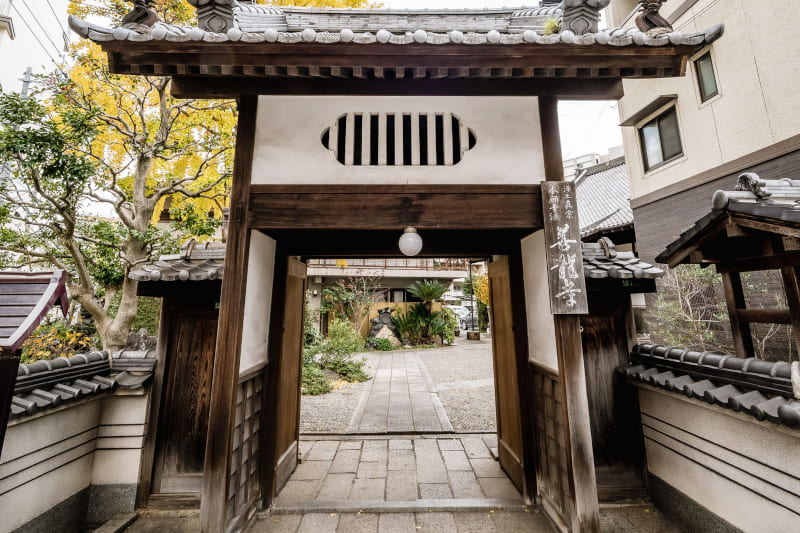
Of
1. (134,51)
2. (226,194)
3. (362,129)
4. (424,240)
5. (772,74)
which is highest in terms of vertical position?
(772,74)

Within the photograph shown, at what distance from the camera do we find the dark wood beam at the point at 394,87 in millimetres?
3570

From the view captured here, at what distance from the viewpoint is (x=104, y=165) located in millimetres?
7551

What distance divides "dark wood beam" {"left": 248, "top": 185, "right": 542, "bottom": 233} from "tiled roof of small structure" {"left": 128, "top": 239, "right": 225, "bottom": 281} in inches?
43.6

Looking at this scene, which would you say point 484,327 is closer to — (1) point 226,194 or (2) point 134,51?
(1) point 226,194

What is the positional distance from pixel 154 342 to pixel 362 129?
4.03m

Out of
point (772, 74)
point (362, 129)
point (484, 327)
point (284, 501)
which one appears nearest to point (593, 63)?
point (362, 129)

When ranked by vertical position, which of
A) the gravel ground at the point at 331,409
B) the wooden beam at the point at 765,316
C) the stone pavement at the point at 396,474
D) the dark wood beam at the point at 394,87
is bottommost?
the stone pavement at the point at 396,474

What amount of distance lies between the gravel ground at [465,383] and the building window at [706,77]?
950 centimetres

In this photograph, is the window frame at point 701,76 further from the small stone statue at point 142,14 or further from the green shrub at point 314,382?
the green shrub at point 314,382

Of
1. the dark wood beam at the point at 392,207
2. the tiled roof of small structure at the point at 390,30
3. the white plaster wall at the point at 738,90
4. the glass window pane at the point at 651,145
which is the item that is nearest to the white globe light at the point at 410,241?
the dark wood beam at the point at 392,207

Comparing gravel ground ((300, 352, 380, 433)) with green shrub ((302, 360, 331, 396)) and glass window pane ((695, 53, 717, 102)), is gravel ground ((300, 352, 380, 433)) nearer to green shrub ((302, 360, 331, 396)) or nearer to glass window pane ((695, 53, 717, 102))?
green shrub ((302, 360, 331, 396))

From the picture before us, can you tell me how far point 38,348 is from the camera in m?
8.07

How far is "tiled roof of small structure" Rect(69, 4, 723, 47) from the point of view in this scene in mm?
2951

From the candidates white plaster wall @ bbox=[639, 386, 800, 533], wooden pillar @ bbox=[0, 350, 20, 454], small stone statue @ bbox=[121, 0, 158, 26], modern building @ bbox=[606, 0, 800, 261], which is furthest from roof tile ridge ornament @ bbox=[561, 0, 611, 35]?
wooden pillar @ bbox=[0, 350, 20, 454]
